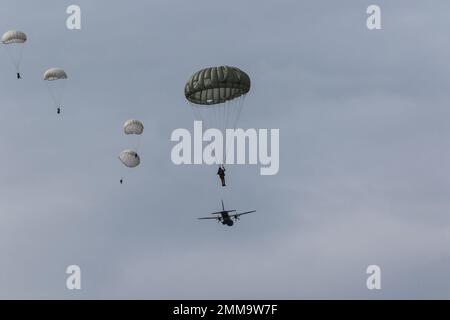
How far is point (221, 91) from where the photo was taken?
13825 cm

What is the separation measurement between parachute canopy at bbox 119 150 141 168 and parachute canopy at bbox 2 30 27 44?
56.0 ft

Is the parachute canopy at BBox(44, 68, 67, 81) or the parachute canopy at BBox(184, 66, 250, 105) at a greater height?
the parachute canopy at BBox(44, 68, 67, 81)

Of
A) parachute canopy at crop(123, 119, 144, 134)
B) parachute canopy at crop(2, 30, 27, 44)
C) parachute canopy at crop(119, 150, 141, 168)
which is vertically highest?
parachute canopy at crop(2, 30, 27, 44)

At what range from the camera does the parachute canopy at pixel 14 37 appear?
153 m

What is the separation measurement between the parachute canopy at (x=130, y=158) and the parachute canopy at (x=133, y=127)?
6.92 ft

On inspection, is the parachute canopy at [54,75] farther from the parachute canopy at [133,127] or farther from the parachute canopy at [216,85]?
the parachute canopy at [216,85]

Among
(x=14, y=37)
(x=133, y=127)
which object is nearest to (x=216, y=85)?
(x=133, y=127)

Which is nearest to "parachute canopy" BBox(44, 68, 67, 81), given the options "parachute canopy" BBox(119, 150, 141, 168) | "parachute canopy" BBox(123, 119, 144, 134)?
"parachute canopy" BBox(123, 119, 144, 134)

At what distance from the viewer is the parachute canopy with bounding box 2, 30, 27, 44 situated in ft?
501

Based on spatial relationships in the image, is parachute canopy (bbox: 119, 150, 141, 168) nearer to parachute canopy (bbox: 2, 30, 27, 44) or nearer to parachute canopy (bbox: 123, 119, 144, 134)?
parachute canopy (bbox: 123, 119, 144, 134)
